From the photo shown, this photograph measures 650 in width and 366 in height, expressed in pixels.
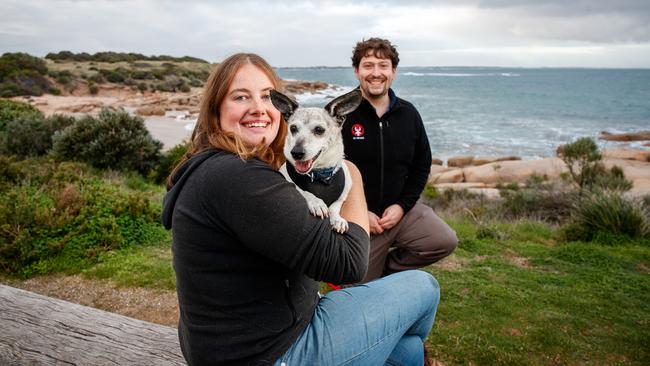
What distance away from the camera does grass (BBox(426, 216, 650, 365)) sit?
370 cm

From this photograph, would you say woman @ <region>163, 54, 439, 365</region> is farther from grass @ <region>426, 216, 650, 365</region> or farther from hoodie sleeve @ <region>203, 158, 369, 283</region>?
grass @ <region>426, 216, 650, 365</region>

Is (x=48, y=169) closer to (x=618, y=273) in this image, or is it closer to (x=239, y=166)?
(x=239, y=166)

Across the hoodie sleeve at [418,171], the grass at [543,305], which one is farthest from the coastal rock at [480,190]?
the hoodie sleeve at [418,171]

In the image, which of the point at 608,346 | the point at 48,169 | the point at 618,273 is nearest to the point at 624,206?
the point at 618,273

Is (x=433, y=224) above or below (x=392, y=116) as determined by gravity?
below

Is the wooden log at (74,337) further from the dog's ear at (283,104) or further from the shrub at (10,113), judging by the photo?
the shrub at (10,113)

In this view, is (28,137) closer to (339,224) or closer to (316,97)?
(339,224)

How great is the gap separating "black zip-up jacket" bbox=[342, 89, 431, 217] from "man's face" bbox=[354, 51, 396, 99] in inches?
4.9

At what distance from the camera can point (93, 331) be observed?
9.46 feet

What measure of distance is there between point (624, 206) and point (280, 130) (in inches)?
269

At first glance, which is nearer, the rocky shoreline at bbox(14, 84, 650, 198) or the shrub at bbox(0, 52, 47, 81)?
the rocky shoreline at bbox(14, 84, 650, 198)

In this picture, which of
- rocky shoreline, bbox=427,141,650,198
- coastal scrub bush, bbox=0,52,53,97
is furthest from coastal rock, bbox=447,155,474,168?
coastal scrub bush, bbox=0,52,53,97

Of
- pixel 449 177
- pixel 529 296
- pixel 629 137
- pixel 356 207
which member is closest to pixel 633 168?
pixel 449 177

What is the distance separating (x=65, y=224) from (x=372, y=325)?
518 centimetres
